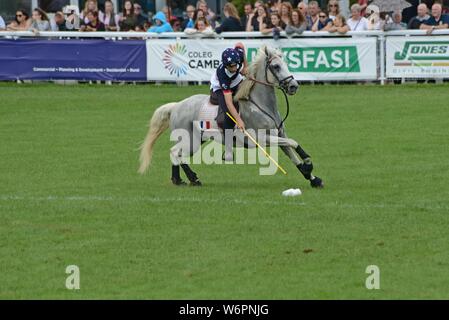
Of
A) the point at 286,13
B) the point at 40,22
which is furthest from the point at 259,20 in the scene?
the point at 40,22

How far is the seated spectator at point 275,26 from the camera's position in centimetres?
2800

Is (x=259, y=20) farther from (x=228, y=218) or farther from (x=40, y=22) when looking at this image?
(x=228, y=218)

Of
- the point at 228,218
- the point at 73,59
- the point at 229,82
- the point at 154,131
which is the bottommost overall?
the point at 228,218

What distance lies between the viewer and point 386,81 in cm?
2792

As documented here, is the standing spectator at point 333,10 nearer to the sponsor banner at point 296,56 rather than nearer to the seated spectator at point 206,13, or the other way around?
the sponsor banner at point 296,56

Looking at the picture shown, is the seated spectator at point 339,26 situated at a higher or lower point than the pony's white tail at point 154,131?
higher

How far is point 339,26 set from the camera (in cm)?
2795

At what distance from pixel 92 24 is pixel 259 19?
5.03 m

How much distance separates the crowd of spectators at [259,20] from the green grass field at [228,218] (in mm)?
5691

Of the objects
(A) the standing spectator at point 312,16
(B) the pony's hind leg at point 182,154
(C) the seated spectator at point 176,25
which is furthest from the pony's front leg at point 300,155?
(C) the seated spectator at point 176,25

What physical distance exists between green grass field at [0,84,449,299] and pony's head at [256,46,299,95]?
1.35 metres

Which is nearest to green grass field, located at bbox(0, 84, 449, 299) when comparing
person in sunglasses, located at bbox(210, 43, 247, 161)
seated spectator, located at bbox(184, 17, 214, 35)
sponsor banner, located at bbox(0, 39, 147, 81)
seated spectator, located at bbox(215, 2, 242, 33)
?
person in sunglasses, located at bbox(210, 43, 247, 161)

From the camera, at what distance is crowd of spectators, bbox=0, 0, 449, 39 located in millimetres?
27750
